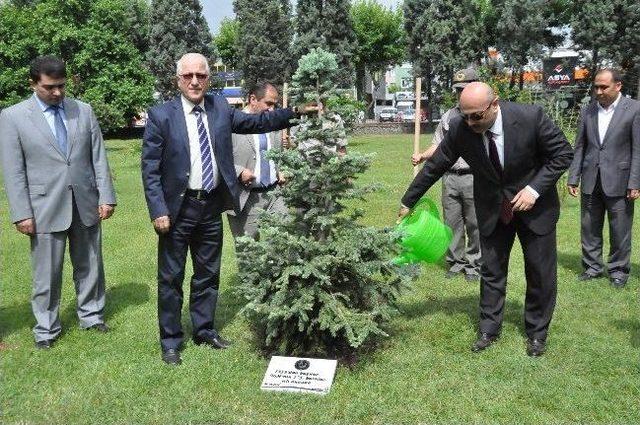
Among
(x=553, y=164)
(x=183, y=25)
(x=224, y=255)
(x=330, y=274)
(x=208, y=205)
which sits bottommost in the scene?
(x=224, y=255)

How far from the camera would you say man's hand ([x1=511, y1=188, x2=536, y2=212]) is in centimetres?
430

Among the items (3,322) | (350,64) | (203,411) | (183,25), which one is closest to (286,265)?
(203,411)

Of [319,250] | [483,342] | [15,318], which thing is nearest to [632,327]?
[483,342]

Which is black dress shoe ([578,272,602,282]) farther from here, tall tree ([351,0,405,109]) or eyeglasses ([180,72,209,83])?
tall tree ([351,0,405,109])

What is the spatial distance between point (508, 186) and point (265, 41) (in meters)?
39.1

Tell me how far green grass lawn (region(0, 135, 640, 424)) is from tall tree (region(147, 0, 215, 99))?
38175 mm

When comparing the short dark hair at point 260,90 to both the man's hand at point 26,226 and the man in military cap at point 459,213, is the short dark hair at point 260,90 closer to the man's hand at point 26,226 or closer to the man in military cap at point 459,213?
the man in military cap at point 459,213

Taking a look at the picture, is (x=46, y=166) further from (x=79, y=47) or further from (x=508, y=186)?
(x=79, y=47)

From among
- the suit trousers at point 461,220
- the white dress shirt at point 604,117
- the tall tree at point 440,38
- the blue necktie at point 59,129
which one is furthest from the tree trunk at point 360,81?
the blue necktie at point 59,129

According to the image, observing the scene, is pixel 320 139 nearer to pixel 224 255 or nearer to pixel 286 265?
pixel 286 265

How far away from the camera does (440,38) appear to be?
125ft

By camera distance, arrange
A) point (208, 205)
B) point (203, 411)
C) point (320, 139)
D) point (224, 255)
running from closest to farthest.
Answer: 1. point (203, 411)
2. point (320, 139)
3. point (208, 205)
4. point (224, 255)

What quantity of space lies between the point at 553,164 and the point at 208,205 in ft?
8.55

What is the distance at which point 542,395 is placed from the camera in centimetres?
401
